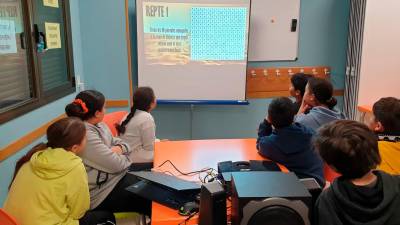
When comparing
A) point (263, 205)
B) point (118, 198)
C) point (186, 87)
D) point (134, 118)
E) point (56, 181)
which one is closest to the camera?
point (263, 205)

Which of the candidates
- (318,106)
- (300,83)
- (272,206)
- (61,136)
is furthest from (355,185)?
(300,83)

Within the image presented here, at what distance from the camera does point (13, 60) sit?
92.4 inches

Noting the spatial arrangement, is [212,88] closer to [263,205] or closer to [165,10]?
[165,10]

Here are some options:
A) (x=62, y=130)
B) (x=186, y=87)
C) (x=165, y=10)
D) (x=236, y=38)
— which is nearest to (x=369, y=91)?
(x=236, y=38)

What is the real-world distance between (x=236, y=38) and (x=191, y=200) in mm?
2464

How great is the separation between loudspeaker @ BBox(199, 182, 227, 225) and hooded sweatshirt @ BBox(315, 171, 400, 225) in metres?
0.32

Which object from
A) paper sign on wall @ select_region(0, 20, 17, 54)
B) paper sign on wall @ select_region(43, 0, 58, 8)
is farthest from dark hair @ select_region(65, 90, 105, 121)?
paper sign on wall @ select_region(43, 0, 58, 8)

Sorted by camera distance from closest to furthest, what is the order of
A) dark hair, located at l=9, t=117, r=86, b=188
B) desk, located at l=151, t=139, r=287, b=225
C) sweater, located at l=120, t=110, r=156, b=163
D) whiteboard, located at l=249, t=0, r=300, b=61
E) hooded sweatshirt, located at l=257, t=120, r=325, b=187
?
dark hair, located at l=9, t=117, r=86, b=188 < hooded sweatshirt, located at l=257, t=120, r=325, b=187 < desk, located at l=151, t=139, r=287, b=225 < sweater, located at l=120, t=110, r=156, b=163 < whiteboard, located at l=249, t=0, r=300, b=61

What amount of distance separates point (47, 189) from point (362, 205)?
1233 mm

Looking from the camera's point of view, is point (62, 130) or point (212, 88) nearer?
point (62, 130)

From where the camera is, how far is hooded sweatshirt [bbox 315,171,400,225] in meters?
1.10

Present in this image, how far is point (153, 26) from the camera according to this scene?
3.60m

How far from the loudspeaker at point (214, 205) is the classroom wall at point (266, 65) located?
2671mm

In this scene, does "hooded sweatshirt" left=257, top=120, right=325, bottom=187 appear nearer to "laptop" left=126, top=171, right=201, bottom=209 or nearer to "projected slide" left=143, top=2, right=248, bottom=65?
"laptop" left=126, top=171, right=201, bottom=209
